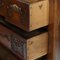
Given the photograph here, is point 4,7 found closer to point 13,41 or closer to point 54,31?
point 13,41

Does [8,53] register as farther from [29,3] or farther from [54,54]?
[29,3]

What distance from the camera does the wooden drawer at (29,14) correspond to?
3.25ft

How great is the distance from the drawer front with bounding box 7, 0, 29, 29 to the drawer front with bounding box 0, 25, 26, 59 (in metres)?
0.08

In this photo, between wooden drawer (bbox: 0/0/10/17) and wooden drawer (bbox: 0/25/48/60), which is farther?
wooden drawer (bbox: 0/0/10/17)

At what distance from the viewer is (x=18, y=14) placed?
106cm

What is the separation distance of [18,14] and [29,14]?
98 millimetres

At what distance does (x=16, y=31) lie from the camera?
1103 millimetres

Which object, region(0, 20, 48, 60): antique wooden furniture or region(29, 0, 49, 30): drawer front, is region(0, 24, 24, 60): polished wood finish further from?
region(29, 0, 49, 30): drawer front

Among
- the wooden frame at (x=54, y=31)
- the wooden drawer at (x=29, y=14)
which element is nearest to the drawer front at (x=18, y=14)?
the wooden drawer at (x=29, y=14)

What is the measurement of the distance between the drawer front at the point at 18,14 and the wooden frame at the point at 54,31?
163 millimetres

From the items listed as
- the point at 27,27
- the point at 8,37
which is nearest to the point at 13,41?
the point at 8,37

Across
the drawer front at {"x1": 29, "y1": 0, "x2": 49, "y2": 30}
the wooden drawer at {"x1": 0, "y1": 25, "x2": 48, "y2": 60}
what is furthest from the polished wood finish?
the drawer front at {"x1": 29, "y1": 0, "x2": 49, "y2": 30}

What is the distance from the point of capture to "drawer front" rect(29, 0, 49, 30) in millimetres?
997

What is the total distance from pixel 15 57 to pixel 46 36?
248 millimetres
